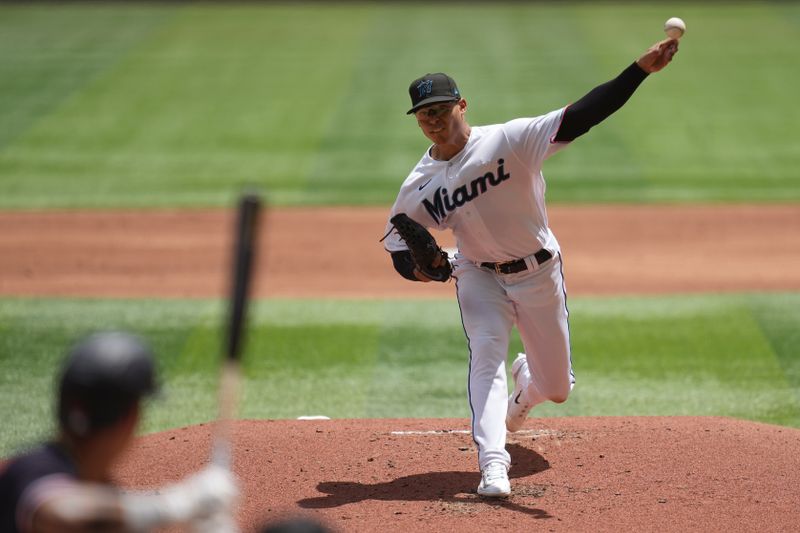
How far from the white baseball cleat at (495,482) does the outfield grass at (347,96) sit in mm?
9187

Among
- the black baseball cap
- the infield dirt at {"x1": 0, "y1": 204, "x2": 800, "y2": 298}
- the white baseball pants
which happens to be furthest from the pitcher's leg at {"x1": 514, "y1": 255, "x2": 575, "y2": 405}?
the infield dirt at {"x1": 0, "y1": 204, "x2": 800, "y2": 298}

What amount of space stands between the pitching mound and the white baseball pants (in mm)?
388

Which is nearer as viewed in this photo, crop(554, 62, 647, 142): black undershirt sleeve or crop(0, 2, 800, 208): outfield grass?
crop(554, 62, 647, 142): black undershirt sleeve

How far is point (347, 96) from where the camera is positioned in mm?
19812

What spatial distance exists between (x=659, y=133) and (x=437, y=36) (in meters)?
7.48

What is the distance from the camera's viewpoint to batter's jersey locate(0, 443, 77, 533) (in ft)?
9.82

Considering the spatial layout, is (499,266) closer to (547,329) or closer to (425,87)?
(547,329)

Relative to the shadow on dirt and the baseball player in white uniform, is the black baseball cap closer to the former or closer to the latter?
the baseball player in white uniform

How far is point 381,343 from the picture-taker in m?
9.79

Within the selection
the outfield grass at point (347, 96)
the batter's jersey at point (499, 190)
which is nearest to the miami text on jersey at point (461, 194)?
the batter's jersey at point (499, 190)

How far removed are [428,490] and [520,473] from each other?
59cm

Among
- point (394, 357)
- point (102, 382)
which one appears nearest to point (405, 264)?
point (394, 357)

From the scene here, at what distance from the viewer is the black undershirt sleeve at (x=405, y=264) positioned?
6422 millimetres

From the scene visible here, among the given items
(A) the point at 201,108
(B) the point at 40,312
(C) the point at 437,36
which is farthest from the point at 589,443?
(C) the point at 437,36
